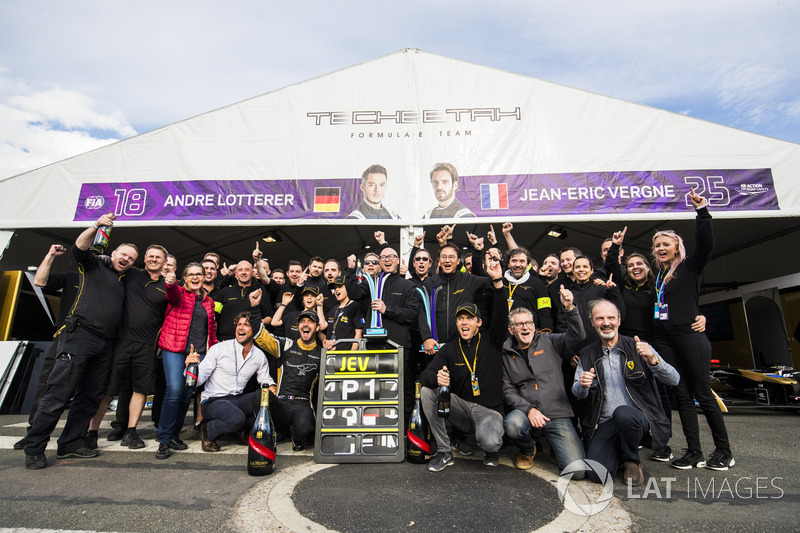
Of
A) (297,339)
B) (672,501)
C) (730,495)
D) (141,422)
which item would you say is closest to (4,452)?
(141,422)

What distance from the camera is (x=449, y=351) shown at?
3641 mm

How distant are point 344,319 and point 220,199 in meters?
3.83

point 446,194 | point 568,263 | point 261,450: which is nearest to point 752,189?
point 568,263

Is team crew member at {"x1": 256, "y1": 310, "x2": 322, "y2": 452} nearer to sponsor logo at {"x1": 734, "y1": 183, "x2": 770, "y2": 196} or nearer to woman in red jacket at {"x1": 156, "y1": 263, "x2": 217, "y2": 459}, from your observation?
woman in red jacket at {"x1": 156, "y1": 263, "x2": 217, "y2": 459}

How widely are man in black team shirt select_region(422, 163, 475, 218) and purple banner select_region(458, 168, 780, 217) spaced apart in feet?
0.48

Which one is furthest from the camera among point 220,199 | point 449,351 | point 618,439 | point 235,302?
point 220,199

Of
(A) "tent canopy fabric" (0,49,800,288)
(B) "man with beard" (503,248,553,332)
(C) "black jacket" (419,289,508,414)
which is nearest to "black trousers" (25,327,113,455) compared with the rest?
(C) "black jacket" (419,289,508,414)

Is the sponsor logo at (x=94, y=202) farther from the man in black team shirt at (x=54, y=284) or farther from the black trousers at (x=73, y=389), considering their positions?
the black trousers at (x=73, y=389)

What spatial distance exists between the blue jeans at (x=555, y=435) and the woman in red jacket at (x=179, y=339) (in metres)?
3.05

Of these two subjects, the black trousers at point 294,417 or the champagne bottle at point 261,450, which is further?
the black trousers at point 294,417

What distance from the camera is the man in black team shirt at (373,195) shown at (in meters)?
6.71

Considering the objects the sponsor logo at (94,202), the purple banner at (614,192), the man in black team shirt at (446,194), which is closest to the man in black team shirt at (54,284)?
the sponsor logo at (94,202)

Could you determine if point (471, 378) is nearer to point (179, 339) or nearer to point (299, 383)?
point (299, 383)

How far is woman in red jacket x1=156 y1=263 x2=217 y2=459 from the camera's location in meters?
3.86
